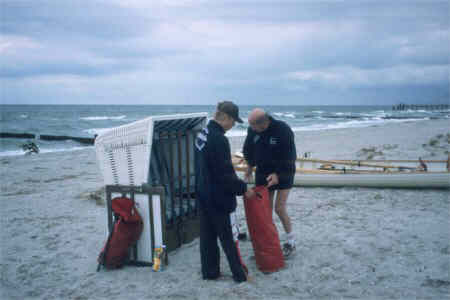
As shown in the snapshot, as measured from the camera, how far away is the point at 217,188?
3443mm

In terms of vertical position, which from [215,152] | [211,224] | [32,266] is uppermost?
[215,152]

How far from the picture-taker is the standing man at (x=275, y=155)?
404cm

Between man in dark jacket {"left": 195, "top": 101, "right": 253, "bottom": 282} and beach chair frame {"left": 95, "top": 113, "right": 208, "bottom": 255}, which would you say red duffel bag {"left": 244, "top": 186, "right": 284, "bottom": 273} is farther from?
beach chair frame {"left": 95, "top": 113, "right": 208, "bottom": 255}

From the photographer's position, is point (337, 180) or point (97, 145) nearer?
point (97, 145)

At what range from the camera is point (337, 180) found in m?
7.55

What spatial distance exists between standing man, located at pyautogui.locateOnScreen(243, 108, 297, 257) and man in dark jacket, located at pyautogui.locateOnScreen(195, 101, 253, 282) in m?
0.57

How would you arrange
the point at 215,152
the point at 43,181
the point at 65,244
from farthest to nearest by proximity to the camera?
the point at 43,181 → the point at 65,244 → the point at 215,152

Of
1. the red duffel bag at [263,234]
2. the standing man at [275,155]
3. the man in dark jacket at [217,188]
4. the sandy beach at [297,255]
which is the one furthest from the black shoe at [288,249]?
the man in dark jacket at [217,188]

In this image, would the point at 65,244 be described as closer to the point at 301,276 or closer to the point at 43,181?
the point at 301,276

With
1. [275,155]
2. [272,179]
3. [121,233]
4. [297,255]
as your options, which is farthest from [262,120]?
[121,233]

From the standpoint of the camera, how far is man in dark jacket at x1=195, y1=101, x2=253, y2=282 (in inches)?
132

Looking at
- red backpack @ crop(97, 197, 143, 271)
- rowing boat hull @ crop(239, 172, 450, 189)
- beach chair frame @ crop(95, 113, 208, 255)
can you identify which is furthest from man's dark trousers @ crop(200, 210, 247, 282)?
rowing boat hull @ crop(239, 172, 450, 189)

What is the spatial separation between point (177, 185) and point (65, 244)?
73.0 inches

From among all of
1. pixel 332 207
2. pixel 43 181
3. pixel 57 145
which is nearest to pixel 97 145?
pixel 332 207
